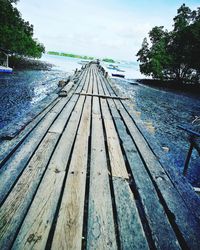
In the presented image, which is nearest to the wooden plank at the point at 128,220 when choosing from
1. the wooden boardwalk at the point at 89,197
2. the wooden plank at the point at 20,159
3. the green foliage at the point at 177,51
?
the wooden boardwalk at the point at 89,197

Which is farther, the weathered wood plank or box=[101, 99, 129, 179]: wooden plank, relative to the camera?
box=[101, 99, 129, 179]: wooden plank

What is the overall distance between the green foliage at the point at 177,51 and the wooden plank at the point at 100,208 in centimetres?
2967

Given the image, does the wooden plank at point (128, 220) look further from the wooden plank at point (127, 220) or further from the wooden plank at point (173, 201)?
the wooden plank at point (173, 201)

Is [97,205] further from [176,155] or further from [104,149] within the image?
[176,155]

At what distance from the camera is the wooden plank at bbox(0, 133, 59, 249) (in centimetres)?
146

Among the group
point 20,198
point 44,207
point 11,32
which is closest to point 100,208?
point 44,207

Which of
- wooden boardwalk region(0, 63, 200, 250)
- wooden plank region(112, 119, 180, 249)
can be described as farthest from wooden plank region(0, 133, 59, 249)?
wooden plank region(112, 119, 180, 249)

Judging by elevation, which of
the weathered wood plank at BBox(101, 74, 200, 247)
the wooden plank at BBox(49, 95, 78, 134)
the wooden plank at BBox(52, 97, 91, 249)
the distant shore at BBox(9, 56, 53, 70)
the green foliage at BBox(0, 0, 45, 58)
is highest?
the green foliage at BBox(0, 0, 45, 58)

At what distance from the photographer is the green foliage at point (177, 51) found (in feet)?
91.4

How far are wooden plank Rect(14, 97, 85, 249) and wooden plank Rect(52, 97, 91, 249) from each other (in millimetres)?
75

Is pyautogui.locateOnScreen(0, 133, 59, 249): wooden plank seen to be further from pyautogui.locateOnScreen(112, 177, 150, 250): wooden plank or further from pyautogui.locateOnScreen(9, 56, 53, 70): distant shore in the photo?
pyautogui.locateOnScreen(9, 56, 53, 70): distant shore

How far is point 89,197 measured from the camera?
195 centimetres

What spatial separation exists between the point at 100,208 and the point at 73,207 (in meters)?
0.25

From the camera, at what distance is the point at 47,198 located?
1841 mm
